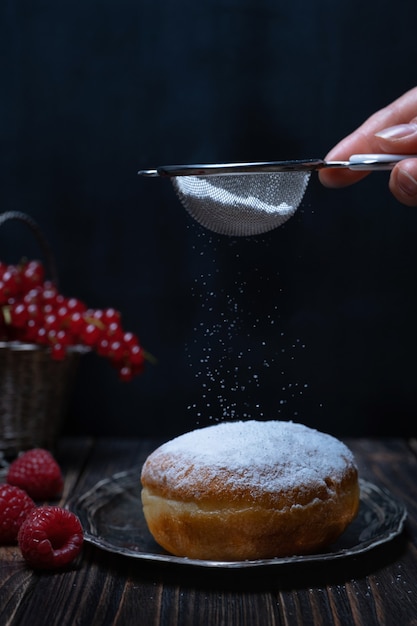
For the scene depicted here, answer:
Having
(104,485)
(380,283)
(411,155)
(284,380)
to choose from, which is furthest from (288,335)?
(411,155)

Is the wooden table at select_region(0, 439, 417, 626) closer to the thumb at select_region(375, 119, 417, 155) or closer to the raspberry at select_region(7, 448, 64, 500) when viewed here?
the raspberry at select_region(7, 448, 64, 500)

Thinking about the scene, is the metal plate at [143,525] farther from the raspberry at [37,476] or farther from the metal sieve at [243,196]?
the metal sieve at [243,196]

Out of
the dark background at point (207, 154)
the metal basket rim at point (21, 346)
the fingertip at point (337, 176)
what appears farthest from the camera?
the dark background at point (207, 154)

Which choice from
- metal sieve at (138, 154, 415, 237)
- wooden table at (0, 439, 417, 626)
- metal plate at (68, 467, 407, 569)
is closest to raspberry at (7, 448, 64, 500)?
metal plate at (68, 467, 407, 569)

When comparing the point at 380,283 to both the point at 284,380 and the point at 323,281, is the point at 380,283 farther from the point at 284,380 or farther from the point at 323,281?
the point at 284,380

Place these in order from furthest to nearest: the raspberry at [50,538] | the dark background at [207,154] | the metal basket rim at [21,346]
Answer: the dark background at [207,154], the metal basket rim at [21,346], the raspberry at [50,538]

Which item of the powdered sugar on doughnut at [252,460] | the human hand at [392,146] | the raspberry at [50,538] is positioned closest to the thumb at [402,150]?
the human hand at [392,146]
